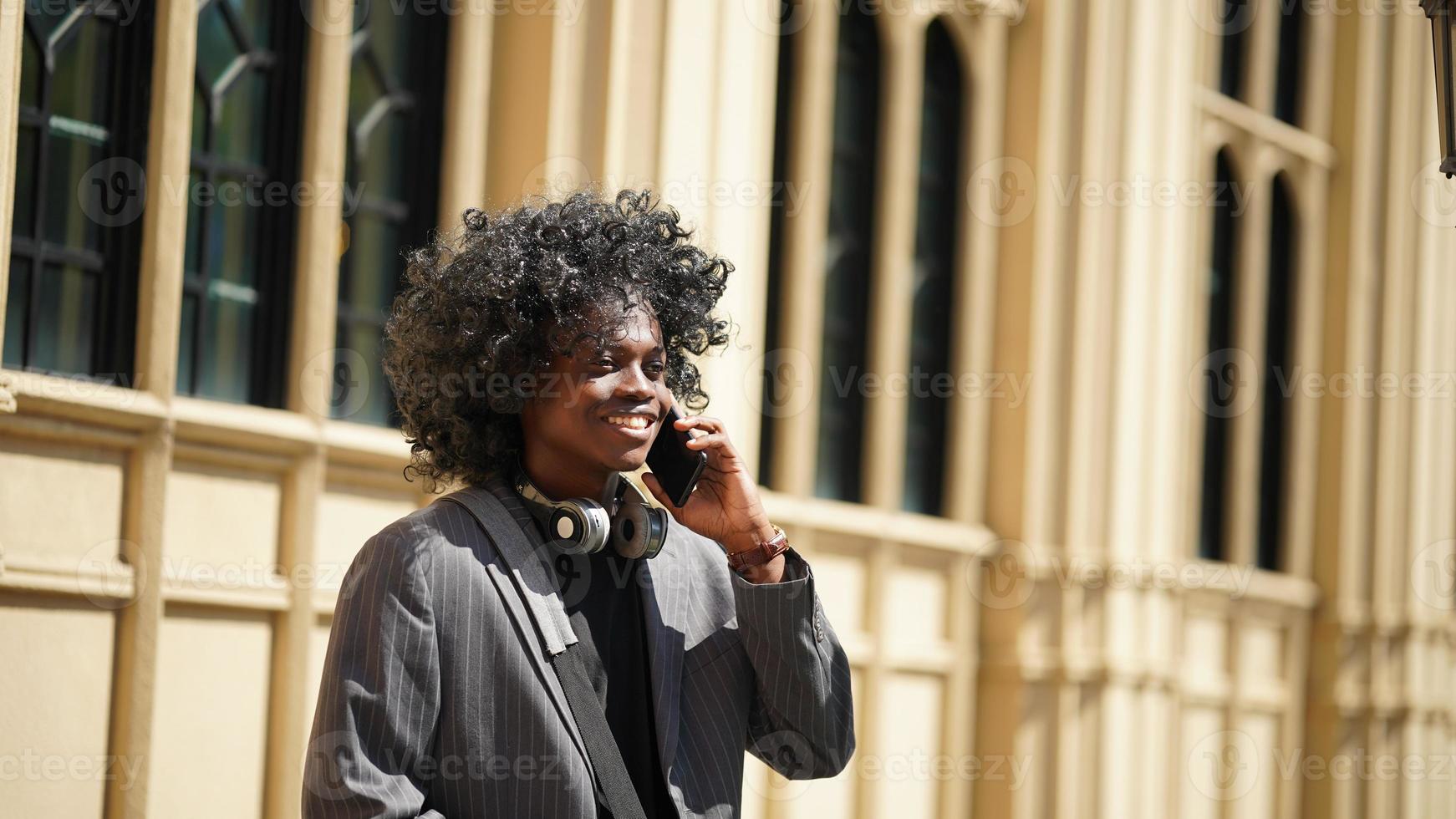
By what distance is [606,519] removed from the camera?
2.71m

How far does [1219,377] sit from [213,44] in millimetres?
7013

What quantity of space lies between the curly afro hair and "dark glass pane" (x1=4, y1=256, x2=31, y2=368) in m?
2.10

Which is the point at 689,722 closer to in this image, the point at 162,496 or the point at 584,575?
the point at 584,575

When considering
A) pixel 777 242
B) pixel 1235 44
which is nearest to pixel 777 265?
pixel 777 242

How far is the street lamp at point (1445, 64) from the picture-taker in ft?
11.9

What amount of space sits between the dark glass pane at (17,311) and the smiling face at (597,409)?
2514 millimetres

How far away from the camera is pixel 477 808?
255cm

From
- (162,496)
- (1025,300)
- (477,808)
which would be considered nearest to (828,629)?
(477,808)
